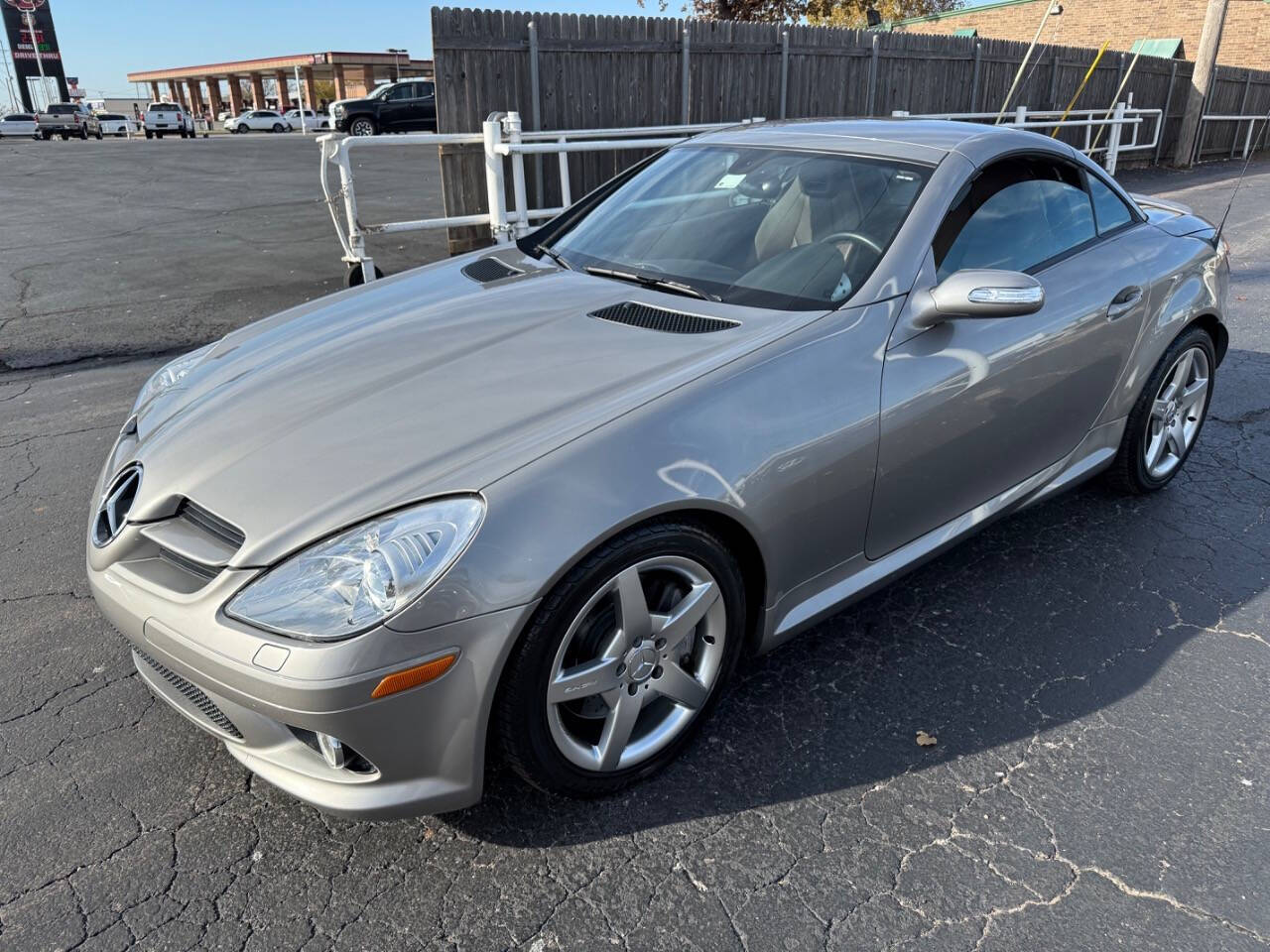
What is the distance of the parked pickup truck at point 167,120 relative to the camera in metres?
46.8

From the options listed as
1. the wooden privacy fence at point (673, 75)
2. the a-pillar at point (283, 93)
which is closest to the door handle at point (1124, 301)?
Answer: the wooden privacy fence at point (673, 75)

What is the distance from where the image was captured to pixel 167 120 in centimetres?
4700

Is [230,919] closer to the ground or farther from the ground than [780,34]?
closer to the ground

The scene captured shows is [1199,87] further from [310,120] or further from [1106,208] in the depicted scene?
[310,120]

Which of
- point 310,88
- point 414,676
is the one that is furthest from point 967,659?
point 310,88

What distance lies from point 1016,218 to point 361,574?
2586mm

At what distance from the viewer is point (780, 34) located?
1159 centimetres

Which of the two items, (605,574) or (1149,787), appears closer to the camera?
(605,574)

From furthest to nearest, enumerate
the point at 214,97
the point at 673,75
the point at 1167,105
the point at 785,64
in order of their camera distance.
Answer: the point at 214,97 → the point at 1167,105 → the point at 785,64 → the point at 673,75

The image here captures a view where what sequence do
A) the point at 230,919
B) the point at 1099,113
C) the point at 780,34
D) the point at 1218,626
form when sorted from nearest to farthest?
the point at 230,919 → the point at 1218,626 → the point at 780,34 → the point at 1099,113

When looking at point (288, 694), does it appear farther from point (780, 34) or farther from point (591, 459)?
point (780, 34)

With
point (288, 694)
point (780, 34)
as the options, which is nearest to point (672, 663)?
point (288, 694)

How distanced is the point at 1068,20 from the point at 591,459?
41566mm

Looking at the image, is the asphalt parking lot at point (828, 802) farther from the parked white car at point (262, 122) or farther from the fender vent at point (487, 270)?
the parked white car at point (262, 122)
